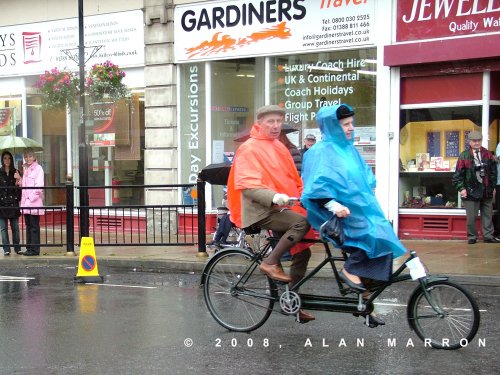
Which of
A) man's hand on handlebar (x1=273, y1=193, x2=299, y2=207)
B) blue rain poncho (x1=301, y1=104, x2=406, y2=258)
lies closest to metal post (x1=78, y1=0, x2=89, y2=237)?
man's hand on handlebar (x1=273, y1=193, x2=299, y2=207)

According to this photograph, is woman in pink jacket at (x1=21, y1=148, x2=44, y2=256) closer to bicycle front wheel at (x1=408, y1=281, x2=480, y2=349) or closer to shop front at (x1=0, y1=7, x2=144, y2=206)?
shop front at (x1=0, y1=7, x2=144, y2=206)

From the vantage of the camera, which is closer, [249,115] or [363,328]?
[363,328]

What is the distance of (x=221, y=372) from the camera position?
556cm

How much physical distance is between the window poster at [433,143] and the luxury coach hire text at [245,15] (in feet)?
11.2

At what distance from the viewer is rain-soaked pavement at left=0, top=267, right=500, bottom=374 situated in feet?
18.7

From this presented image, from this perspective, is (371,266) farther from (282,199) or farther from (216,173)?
(216,173)

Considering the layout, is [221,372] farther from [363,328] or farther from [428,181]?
[428,181]

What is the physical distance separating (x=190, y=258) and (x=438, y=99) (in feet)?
17.8

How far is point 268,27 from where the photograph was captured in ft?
50.4

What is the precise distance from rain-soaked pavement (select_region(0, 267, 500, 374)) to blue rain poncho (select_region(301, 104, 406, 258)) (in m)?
0.89

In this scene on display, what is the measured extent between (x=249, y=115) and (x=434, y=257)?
19.8 feet

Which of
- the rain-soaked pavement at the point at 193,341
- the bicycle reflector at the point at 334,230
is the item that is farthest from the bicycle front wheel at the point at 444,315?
the bicycle reflector at the point at 334,230

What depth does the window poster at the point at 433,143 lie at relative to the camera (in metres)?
14.2

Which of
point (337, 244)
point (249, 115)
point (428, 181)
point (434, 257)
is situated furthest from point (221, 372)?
point (249, 115)
